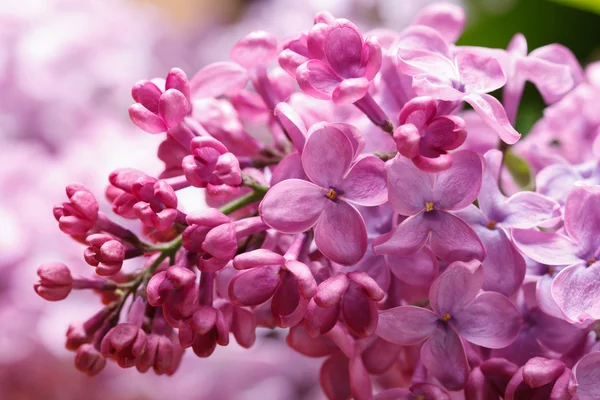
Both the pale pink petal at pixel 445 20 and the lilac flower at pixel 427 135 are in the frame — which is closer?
the lilac flower at pixel 427 135

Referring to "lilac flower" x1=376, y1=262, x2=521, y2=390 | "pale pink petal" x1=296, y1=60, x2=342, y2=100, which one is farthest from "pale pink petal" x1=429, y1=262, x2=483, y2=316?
"pale pink petal" x1=296, y1=60, x2=342, y2=100

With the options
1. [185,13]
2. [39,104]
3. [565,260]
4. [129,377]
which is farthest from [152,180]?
[185,13]

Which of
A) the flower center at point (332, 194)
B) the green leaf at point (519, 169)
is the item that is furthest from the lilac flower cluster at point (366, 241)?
the green leaf at point (519, 169)

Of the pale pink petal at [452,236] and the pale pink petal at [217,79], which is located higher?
the pale pink petal at [217,79]

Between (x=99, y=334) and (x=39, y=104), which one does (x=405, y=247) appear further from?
(x=39, y=104)

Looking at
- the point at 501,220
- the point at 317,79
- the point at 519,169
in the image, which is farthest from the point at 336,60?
Answer: the point at 519,169

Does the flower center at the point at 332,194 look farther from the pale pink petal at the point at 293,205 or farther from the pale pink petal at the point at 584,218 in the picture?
the pale pink petal at the point at 584,218

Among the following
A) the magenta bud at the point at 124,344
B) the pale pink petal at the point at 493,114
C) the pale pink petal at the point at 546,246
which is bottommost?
the magenta bud at the point at 124,344

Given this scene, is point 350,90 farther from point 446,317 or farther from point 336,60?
point 446,317
